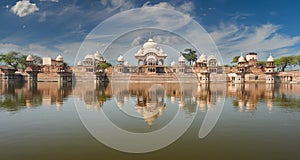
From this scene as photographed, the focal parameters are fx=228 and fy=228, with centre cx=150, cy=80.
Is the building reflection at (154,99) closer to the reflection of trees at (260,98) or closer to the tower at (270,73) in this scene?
the reflection of trees at (260,98)

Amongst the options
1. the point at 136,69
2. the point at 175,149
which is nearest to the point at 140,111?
the point at 175,149

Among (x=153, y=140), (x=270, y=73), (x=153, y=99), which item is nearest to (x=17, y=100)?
(x=153, y=99)

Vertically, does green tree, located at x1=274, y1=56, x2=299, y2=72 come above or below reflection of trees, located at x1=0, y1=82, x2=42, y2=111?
above

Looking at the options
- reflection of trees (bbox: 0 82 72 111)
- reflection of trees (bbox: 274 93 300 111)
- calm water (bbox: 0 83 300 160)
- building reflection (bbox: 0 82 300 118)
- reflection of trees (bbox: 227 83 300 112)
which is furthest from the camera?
reflection of trees (bbox: 227 83 300 112)

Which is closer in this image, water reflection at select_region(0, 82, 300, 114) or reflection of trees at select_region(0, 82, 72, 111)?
water reflection at select_region(0, 82, 300, 114)

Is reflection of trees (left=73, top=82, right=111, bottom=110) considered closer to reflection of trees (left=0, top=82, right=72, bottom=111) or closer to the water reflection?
the water reflection

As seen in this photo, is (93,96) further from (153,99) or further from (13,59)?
(13,59)

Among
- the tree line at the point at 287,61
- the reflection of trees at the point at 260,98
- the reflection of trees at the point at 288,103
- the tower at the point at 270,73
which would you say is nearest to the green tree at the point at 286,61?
the tree line at the point at 287,61

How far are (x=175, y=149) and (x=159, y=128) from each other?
287 cm

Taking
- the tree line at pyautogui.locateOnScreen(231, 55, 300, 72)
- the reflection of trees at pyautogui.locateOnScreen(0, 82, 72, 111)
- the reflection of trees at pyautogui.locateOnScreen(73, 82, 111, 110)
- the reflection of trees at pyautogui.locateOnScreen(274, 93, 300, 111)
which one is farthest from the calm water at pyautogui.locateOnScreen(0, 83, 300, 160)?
the tree line at pyautogui.locateOnScreen(231, 55, 300, 72)

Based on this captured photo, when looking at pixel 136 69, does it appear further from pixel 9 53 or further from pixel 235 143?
pixel 235 143

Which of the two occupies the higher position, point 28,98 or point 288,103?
point 28,98

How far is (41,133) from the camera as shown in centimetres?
909

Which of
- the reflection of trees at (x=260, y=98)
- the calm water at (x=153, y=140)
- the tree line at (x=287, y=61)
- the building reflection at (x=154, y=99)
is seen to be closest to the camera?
the calm water at (x=153, y=140)
